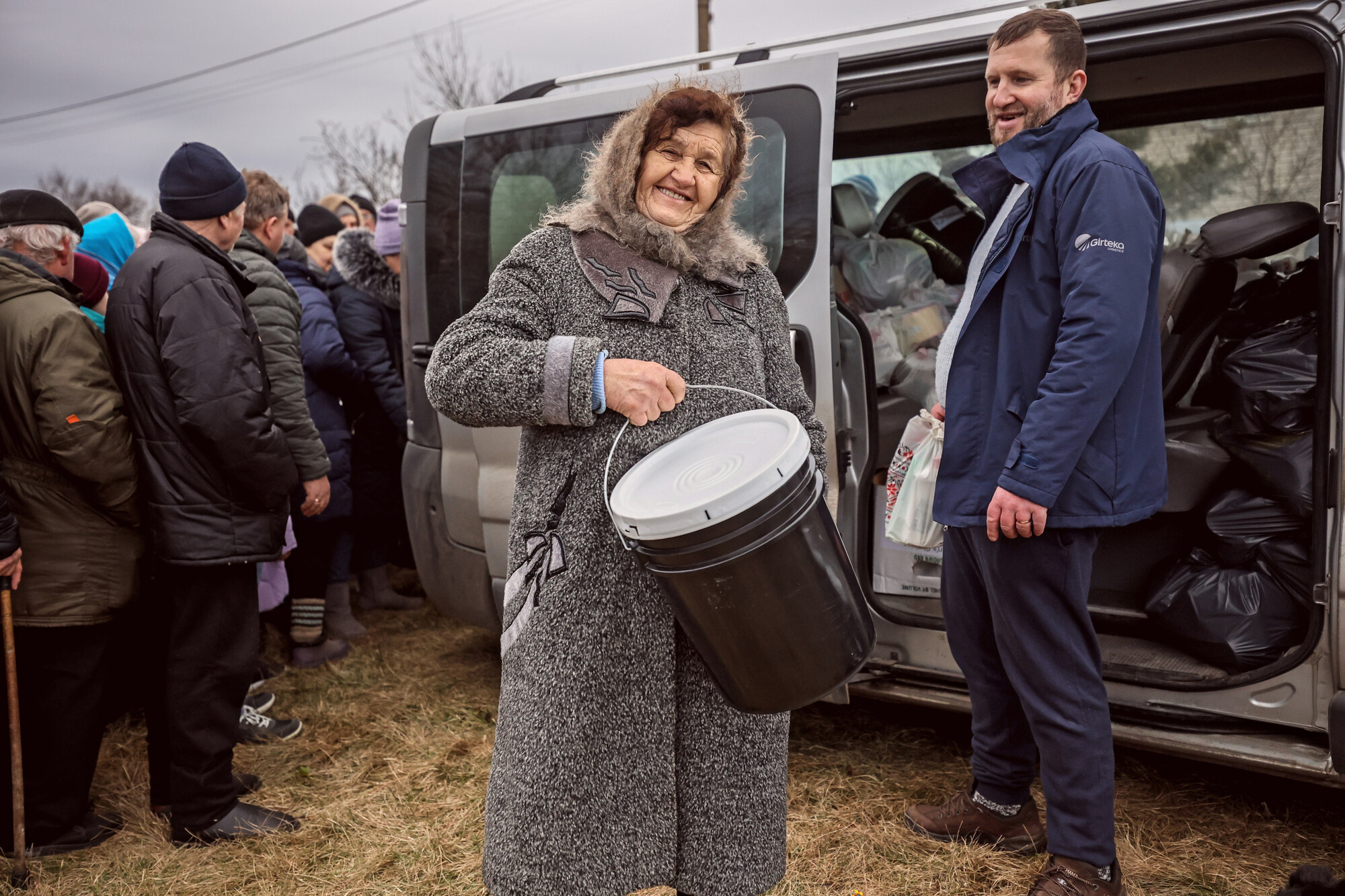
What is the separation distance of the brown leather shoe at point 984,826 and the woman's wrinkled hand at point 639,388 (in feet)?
5.32

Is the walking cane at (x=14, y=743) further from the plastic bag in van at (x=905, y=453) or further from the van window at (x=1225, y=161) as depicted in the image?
the van window at (x=1225, y=161)

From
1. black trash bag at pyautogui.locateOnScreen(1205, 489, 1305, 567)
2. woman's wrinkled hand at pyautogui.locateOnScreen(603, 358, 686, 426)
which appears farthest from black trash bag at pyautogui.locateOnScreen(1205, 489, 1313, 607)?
woman's wrinkled hand at pyautogui.locateOnScreen(603, 358, 686, 426)

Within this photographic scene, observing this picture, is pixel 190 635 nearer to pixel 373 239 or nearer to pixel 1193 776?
pixel 373 239

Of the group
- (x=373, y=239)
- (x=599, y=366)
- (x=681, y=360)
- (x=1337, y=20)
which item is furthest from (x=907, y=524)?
(x=373, y=239)

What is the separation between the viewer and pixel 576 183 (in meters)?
3.08

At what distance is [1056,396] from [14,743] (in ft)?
8.54

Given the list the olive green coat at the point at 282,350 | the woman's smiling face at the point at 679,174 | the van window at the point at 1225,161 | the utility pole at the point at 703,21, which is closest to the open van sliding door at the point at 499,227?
the olive green coat at the point at 282,350

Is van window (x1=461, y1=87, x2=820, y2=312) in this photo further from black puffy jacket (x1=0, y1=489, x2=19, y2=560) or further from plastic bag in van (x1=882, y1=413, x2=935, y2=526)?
black puffy jacket (x1=0, y1=489, x2=19, y2=560)

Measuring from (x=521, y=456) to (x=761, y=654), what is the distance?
57 centimetres

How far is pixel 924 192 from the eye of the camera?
390 cm

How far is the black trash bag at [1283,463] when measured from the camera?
261cm

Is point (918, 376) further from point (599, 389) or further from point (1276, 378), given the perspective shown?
point (599, 389)

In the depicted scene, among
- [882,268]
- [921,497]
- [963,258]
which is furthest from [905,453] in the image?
[963,258]

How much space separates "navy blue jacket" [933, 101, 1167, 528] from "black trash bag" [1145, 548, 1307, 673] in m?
0.73
